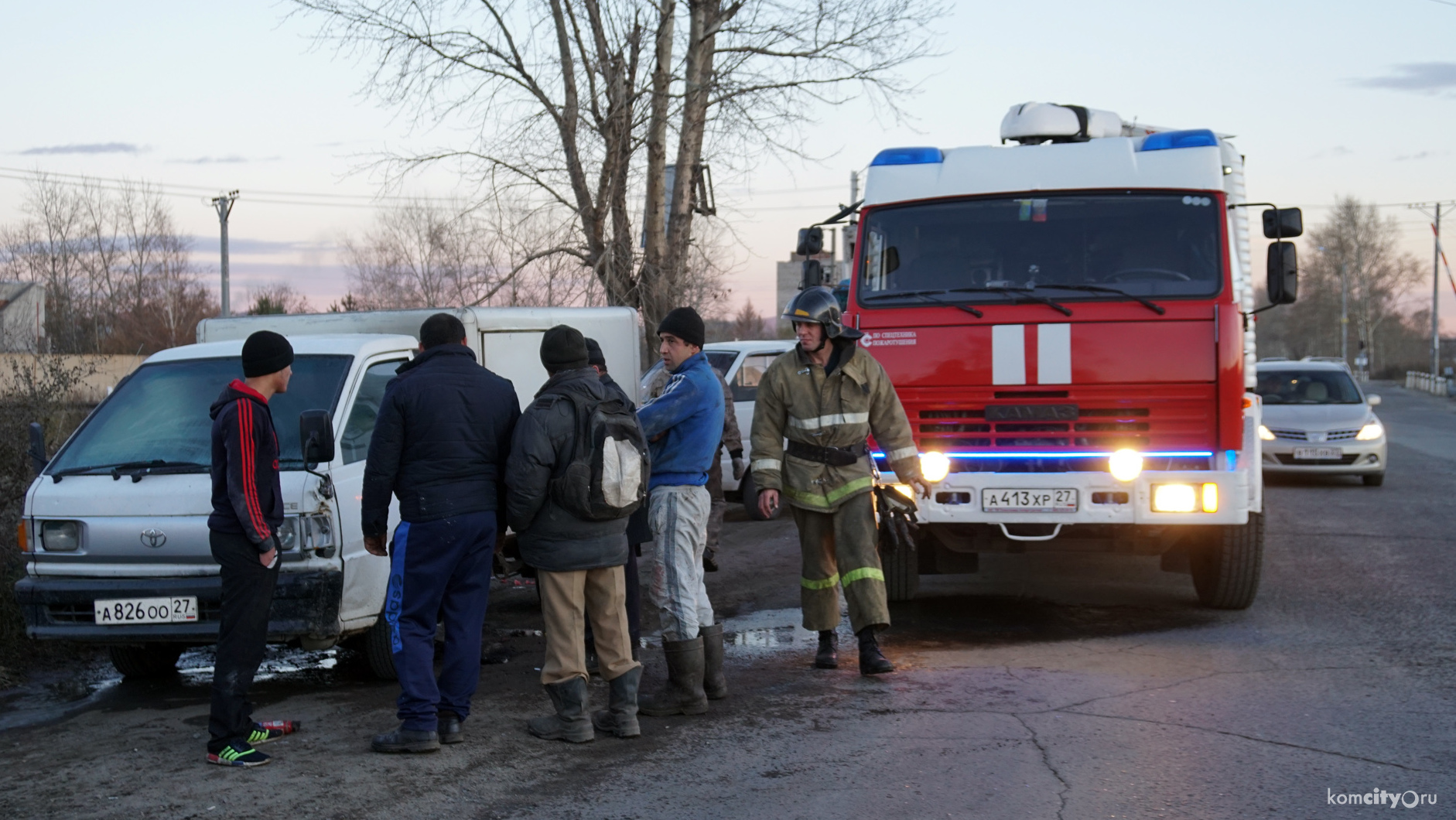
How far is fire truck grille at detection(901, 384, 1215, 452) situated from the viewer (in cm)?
718

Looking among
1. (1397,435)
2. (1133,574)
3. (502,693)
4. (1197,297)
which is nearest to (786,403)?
(502,693)

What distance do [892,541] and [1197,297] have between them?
2.26m

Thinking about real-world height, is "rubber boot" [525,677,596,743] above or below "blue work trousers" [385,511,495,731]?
below

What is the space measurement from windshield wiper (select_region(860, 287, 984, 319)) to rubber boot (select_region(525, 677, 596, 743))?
333cm

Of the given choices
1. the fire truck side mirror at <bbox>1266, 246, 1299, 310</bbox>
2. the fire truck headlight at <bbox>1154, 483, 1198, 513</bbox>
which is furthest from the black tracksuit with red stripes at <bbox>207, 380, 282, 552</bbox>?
the fire truck side mirror at <bbox>1266, 246, 1299, 310</bbox>

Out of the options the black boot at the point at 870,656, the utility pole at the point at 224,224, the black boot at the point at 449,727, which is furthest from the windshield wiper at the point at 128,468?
the utility pole at the point at 224,224

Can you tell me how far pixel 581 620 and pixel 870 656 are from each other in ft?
5.44

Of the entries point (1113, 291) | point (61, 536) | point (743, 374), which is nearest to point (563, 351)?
point (61, 536)

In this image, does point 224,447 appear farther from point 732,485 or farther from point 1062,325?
point 732,485

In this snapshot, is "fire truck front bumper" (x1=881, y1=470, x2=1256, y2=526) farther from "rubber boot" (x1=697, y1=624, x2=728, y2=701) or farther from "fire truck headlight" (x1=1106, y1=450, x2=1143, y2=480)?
"rubber boot" (x1=697, y1=624, x2=728, y2=701)

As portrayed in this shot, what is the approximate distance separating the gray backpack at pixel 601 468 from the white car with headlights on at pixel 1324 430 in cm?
1252

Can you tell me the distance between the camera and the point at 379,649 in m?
6.51

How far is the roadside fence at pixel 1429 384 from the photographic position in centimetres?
5681

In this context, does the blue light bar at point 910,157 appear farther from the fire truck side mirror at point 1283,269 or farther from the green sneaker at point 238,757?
the green sneaker at point 238,757
